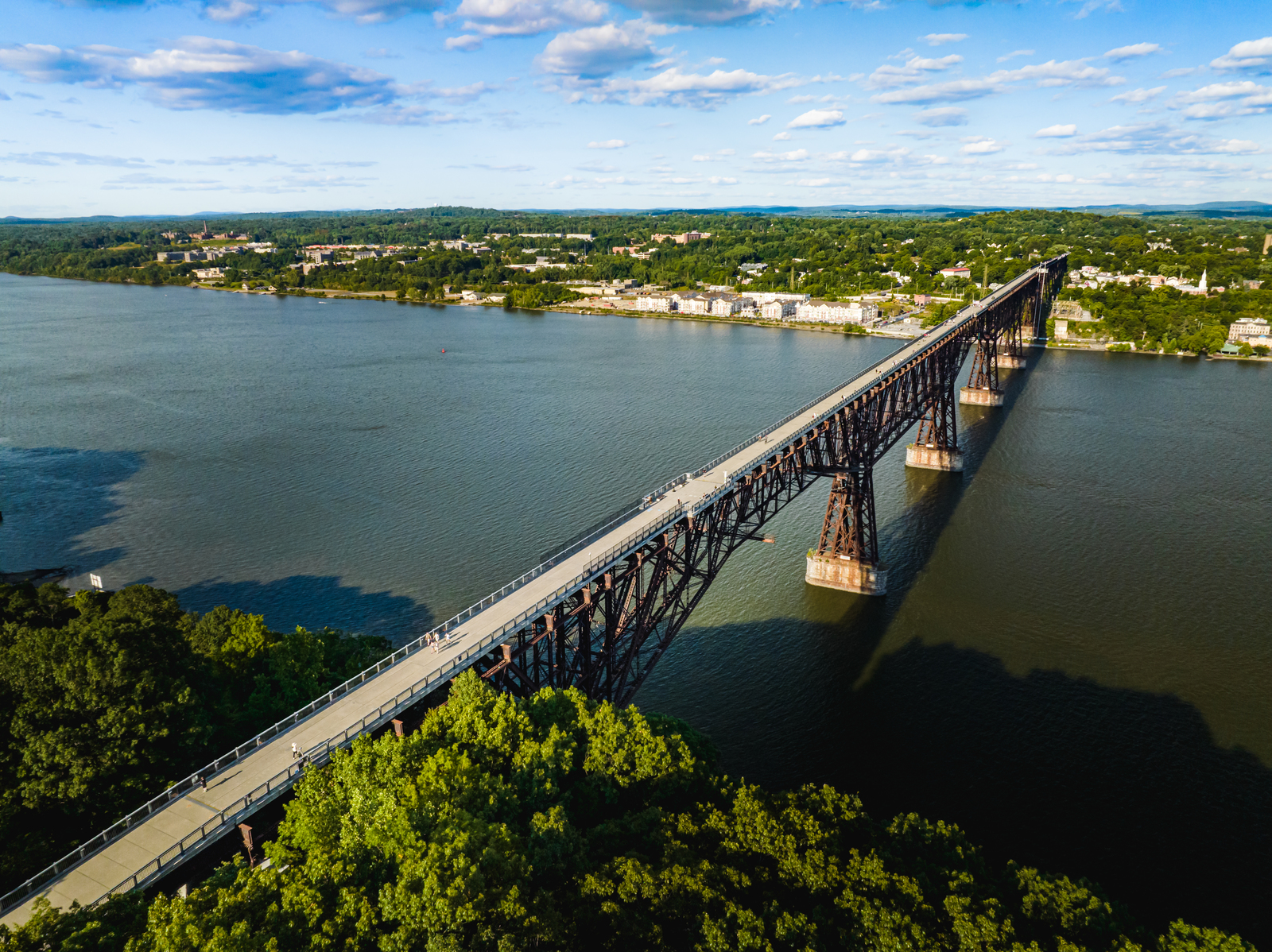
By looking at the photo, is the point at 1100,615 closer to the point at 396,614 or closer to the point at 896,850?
the point at 896,850

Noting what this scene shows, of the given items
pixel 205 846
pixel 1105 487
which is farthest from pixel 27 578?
pixel 1105 487

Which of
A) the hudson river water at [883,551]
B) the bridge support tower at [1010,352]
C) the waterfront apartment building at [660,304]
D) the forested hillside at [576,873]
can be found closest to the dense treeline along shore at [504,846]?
the forested hillside at [576,873]

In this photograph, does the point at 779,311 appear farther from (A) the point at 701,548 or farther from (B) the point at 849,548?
(B) the point at 849,548

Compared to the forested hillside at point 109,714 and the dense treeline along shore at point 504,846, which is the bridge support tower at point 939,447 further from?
the forested hillside at point 109,714

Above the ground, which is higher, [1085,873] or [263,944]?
[263,944]

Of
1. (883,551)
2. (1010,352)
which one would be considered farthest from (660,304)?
(883,551)

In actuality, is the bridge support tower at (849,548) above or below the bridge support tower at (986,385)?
below
